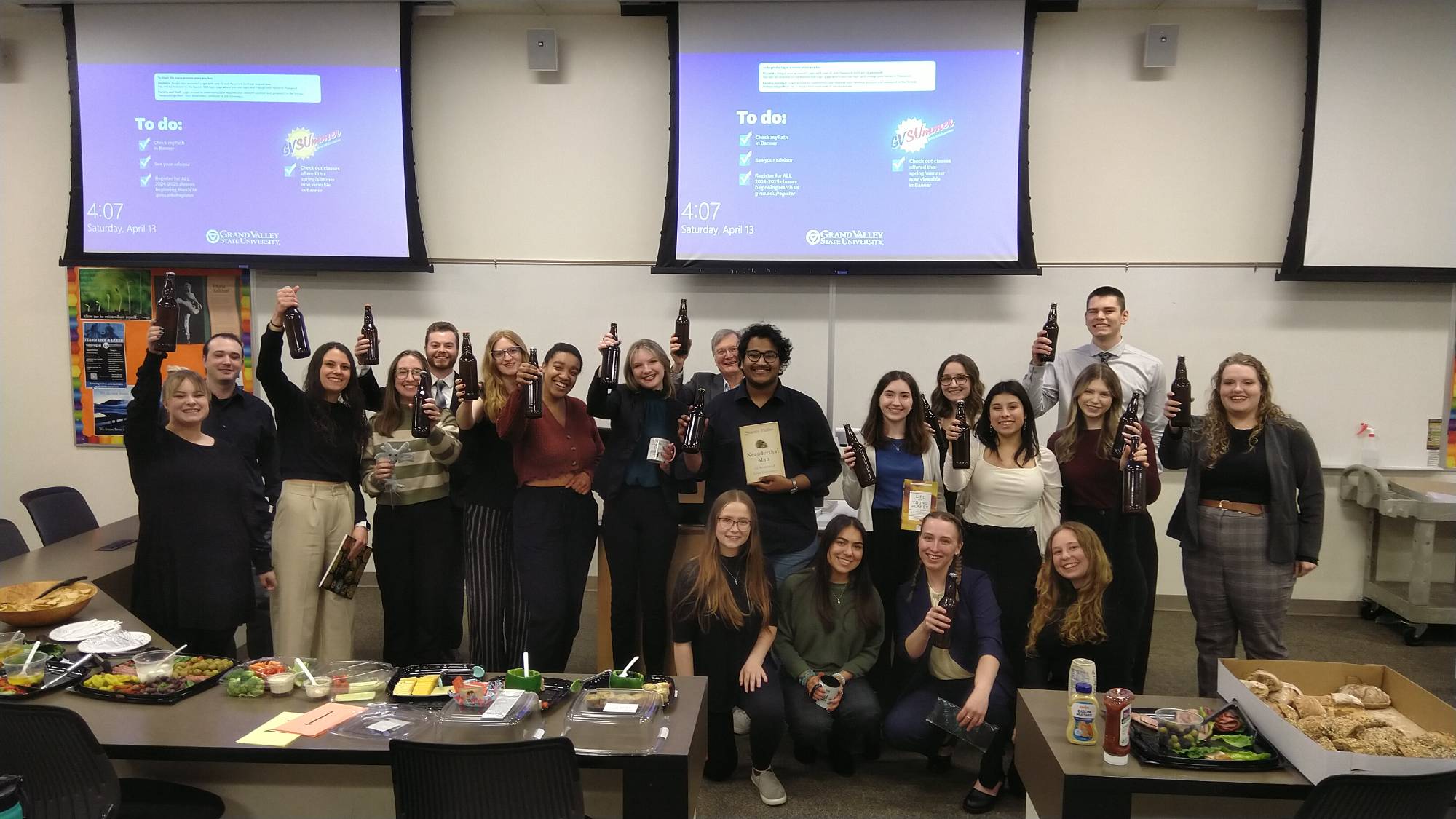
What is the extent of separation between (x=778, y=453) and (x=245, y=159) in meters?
3.87

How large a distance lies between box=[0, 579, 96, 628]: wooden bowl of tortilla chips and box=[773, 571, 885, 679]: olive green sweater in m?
2.32

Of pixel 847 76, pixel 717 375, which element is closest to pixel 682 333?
pixel 717 375

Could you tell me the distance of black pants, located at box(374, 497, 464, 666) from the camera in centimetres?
365

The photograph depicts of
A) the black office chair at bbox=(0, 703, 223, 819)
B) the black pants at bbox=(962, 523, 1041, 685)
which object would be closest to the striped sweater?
the black office chair at bbox=(0, 703, 223, 819)

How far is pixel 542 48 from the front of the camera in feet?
17.1

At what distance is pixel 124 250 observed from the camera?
5312mm

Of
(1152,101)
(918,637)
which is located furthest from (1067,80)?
(918,637)

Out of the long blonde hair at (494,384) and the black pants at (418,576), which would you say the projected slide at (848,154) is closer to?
the long blonde hair at (494,384)

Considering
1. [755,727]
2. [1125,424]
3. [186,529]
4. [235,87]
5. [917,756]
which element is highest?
[235,87]

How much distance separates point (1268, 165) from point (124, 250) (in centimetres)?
673

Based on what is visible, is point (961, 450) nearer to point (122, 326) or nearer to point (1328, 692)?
point (1328, 692)

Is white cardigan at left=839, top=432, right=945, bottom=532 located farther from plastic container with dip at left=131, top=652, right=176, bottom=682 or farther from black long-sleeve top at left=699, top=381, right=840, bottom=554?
plastic container with dip at left=131, top=652, right=176, bottom=682

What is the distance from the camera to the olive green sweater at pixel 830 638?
326 cm

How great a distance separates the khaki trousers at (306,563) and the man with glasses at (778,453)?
4.75 feet
